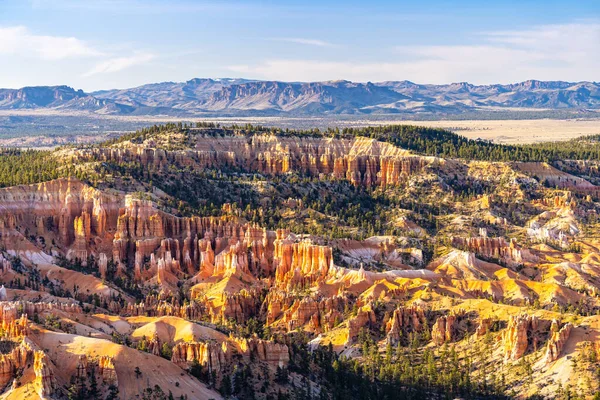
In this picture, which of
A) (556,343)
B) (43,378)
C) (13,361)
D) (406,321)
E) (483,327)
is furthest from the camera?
(406,321)

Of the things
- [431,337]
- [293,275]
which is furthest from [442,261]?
[431,337]

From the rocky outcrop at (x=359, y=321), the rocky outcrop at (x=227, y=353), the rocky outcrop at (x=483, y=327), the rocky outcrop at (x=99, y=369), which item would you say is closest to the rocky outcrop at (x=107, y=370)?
the rocky outcrop at (x=99, y=369)

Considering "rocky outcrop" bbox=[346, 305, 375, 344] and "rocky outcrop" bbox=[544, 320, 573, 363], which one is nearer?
"rocky outcrop" bbox=[544, 320, 573, 363]

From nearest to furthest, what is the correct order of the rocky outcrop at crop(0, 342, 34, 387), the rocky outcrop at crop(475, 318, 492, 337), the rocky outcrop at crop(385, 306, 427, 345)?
the rocky outcrop at crop(0, 342, 34, 387), the rocky outcrop at crop(475, 318, 492, 337), the rocky outcrop at crop(385, 306, 427, 345)

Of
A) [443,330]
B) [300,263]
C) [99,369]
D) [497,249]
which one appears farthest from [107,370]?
A: [497,249]

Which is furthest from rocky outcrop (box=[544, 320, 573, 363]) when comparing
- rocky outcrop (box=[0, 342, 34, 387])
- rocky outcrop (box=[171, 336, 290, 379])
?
rocky outcrop (box=[0, 342, 34, 387])

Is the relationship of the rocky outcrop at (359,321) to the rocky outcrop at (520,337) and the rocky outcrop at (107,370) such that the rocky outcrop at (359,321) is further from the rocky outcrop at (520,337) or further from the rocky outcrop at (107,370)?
the rocky outcrop at (107,370)

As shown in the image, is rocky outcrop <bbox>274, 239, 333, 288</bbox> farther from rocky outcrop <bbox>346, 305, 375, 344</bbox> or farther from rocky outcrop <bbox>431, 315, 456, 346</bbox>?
rocky outcrop <bbox>431, 315, 456, 346</bbox>

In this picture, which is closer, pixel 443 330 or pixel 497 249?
pixel 443 330

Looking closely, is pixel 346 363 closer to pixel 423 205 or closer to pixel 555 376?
pixel 555 376

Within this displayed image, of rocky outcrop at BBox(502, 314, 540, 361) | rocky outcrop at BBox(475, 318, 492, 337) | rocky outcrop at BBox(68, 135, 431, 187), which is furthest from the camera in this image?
Result: rocky outcrop at BBox(68, 135, 431, 187)

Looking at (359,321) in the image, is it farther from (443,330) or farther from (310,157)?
(310,157)
